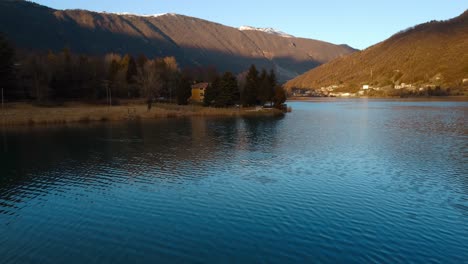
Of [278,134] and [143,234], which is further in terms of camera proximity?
[278,134]

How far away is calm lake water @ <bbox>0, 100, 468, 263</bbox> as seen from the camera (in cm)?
1608

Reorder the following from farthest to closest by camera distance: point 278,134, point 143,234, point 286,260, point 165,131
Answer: point 165,131 → point 278,134 → point 143,234 → point 286,260

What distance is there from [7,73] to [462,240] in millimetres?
93671

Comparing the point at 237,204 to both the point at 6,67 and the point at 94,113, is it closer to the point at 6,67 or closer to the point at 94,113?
the point at 94,113

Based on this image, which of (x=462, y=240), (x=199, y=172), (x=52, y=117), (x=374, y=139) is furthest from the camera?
(x=52, y=117)

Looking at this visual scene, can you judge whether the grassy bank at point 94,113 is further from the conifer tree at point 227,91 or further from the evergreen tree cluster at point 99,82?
the evergreen tree cluster at point 99,82

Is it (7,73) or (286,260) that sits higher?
(7,73)

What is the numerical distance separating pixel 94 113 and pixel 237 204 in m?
72.4

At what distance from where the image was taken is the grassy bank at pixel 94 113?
7781cm

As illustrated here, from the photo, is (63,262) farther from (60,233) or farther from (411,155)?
(411,155)

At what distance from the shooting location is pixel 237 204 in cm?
2256

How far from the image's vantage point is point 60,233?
725 inches

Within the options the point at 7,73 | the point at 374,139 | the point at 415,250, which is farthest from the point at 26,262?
the point at 7,73

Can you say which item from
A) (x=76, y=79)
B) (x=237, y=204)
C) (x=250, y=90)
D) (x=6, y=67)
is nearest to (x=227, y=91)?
(x=250, y=90)
